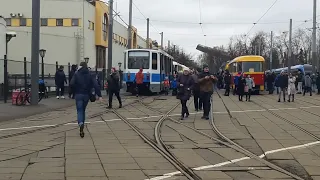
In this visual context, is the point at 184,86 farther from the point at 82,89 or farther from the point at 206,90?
the point at 82,89

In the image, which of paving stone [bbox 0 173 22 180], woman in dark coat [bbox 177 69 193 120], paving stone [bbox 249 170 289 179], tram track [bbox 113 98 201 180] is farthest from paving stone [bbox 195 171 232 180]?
woman in dark coat [bbox 177 69 193 120]

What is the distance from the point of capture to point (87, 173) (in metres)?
7.91

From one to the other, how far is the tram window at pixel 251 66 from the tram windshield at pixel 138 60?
8103 mm

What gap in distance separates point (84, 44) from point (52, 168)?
2025 inches

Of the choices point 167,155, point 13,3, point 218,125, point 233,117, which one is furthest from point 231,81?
point 13,3

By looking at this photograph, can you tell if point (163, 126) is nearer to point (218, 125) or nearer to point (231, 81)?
point (218, 125)

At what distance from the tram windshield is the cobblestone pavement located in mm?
17591

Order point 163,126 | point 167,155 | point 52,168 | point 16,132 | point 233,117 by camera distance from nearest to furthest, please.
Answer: point 52,168 < point 167,155 < point 16,132 < point 163,126 < point 233,117

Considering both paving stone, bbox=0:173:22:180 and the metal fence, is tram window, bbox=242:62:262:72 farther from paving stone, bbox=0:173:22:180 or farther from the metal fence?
paving stone, bbox=0:173:22:180

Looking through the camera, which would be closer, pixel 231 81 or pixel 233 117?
pixel 233 117

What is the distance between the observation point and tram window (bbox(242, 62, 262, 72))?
1489 inches

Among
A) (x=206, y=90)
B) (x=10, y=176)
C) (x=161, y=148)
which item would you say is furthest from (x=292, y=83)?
(x=10, y=176)

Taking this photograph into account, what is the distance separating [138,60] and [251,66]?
29.9ft

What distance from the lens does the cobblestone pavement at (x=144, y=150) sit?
8031 millimetres
